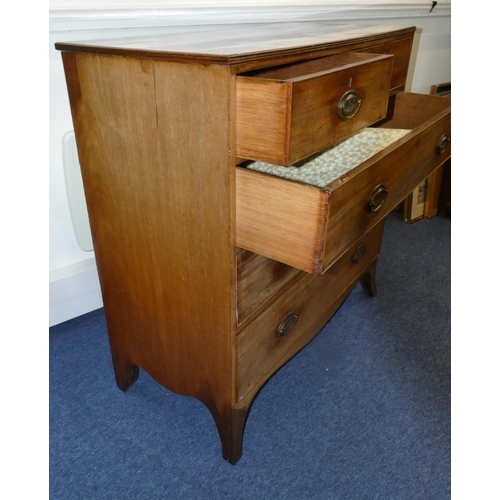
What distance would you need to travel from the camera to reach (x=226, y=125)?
0.61 metres

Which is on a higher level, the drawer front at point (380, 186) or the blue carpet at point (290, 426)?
the drawer front at point (380, 186)

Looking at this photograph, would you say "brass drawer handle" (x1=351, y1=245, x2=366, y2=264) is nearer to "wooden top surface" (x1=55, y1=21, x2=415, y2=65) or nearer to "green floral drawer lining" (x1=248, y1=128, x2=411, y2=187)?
"green floral drawer lining" (x1=248, y1=128, x2=411, y2=187)

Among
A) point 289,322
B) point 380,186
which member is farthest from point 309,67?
point 289,322

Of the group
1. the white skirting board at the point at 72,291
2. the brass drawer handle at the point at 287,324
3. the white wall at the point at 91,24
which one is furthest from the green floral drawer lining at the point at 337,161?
the white skirting board at the point at 72,291

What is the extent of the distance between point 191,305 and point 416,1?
1600 millimetres

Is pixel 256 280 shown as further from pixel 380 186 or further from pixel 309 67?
pixel 309 67

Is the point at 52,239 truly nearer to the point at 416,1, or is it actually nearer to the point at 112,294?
the point at 112,294

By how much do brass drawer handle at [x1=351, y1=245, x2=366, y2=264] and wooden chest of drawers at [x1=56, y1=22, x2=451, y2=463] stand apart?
167 mm

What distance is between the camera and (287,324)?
955 mm

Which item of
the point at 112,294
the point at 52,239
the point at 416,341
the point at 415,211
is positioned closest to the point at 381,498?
the point at 416,341

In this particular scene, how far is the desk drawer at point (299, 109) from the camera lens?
0.57 m

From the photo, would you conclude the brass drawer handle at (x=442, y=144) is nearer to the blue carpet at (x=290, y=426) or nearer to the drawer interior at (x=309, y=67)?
the drawer interior at (x=309, y=67)

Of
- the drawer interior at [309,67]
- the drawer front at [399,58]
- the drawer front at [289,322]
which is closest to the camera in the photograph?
the drawer interior at [309,67]

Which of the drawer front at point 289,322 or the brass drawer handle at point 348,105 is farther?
the drawer front at point 289,322
